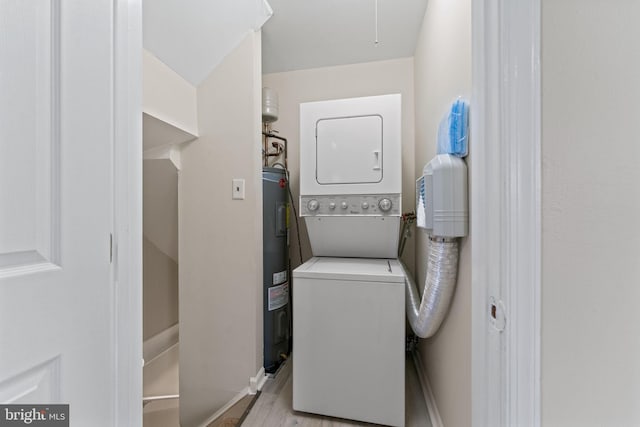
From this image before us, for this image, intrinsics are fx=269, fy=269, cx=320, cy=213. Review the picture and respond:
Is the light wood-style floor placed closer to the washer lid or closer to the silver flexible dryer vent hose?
the silver flexible dryer vent hose

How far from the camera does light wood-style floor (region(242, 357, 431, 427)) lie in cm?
149

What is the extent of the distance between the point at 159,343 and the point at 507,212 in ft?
10.1

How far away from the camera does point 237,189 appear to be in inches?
71.1

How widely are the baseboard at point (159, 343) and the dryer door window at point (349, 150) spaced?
2.19 meters

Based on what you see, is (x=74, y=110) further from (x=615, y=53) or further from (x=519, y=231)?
(x=615, y=53)

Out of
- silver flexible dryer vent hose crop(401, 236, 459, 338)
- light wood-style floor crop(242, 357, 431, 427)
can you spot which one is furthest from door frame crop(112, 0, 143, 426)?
silver flexible dryer vent hose crop(401, 236, 459, 338)

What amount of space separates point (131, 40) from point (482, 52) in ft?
2.90

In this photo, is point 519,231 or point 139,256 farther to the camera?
point 139,256

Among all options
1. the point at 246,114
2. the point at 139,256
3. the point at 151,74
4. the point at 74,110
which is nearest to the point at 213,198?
the point at 246,114

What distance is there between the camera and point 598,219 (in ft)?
1.51

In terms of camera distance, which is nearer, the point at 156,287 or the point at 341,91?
the point at 341,91

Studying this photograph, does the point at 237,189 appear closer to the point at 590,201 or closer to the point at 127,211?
the point at 127,211

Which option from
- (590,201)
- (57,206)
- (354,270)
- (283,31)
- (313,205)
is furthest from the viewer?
(283,31)

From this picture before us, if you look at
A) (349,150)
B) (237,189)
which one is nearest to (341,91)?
(349,150)
